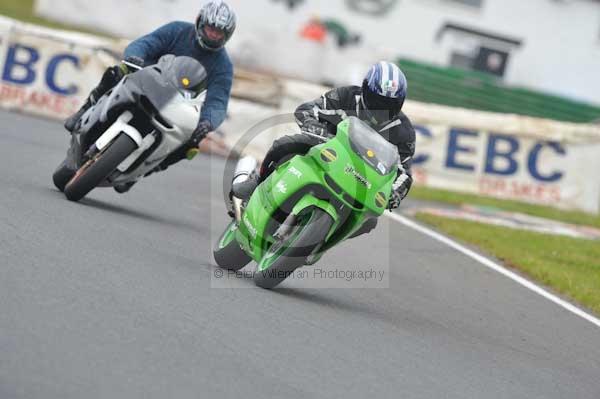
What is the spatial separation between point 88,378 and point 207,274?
328cm

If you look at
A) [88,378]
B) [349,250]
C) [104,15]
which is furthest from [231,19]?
[104,15]

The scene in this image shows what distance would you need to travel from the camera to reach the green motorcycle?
837 centimetres

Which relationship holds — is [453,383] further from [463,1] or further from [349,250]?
[463,1]

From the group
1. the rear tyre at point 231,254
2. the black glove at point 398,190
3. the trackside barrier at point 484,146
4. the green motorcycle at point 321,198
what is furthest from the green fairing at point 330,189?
the trackside barrier at point 484,146

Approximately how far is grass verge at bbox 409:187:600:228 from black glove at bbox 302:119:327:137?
10.6 meters

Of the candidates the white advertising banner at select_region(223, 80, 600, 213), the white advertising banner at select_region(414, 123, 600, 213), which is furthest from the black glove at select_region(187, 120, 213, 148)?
the white advertising banner at select_region(414, 123, 600, 213)

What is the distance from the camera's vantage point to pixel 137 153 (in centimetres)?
1055

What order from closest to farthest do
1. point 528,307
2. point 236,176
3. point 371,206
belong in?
point 371,206 → point 236,176 → point 528,307

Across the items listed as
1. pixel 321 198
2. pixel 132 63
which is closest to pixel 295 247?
pixel 321 198

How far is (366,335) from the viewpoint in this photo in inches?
310

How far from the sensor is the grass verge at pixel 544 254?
12499mm

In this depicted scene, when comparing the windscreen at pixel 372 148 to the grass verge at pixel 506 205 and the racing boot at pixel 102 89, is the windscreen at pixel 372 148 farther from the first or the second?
the grass verge at pixel 506 205

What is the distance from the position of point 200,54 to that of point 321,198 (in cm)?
337

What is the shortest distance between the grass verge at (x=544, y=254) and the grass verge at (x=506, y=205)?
2.69 metres
